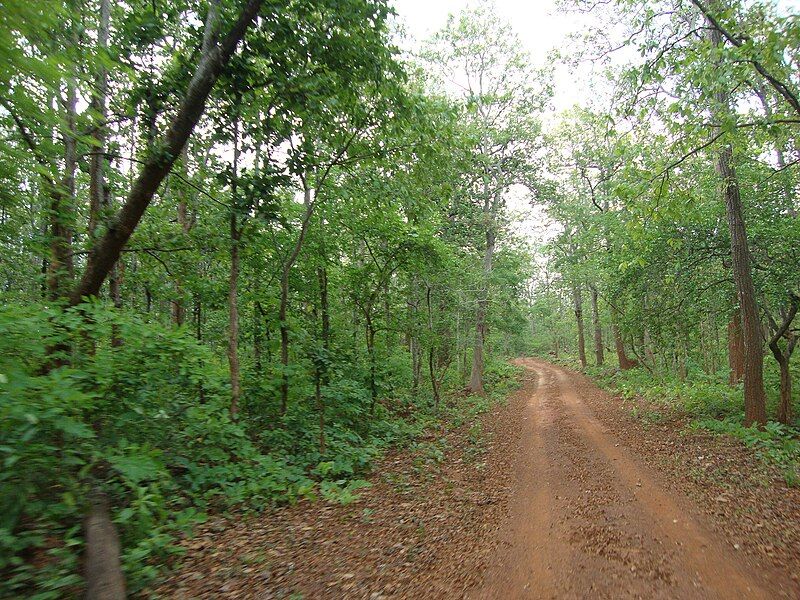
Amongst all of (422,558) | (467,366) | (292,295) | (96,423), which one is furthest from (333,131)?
(467,366)

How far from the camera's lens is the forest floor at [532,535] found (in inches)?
A: 162

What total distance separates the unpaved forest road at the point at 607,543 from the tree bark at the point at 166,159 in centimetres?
597

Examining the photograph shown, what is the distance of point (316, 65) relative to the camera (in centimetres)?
650

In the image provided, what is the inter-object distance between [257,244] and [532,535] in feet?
22.6

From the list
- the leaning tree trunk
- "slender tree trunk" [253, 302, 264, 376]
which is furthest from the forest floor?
"slender tree trunk" [253, 302, 264, 376]

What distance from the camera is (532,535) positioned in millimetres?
5402

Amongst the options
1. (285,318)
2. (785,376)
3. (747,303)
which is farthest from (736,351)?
(285,318)

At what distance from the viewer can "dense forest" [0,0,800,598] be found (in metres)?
3.62

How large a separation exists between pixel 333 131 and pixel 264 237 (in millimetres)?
2627

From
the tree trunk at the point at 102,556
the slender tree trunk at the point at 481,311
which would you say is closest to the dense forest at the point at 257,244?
the tree trunk at the point at 102,556

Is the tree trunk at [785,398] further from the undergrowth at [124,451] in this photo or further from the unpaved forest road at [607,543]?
the undergrowth at [124,451]

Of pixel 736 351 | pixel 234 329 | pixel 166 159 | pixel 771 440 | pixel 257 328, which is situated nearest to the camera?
pixel 166 159

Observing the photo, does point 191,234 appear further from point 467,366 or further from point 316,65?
point 467,366

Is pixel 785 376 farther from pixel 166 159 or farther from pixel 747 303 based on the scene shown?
pixel 166 159
